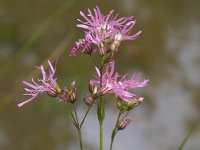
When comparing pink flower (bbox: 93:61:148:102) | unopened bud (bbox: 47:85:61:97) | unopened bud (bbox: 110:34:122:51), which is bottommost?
unopened bud (bbox: 47:85:61:97)

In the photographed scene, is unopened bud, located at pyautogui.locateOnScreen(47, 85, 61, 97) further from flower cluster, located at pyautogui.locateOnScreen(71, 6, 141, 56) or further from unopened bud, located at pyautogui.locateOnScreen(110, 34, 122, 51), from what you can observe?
unopened bud, located at pyautogui.locateOnScreen(110, 34, 122, 51)

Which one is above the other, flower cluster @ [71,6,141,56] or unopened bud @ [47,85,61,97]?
flower cluster @ [71,6,141,56]

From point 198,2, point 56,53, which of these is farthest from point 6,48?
point 198,2

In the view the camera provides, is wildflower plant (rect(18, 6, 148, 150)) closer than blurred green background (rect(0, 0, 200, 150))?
Yes

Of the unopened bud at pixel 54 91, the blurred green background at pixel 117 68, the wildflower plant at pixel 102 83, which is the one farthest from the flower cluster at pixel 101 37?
the blurred green background at pixel 117 68

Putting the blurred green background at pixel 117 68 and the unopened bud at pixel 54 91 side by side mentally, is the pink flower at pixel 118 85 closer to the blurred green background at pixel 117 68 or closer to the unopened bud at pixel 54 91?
the unopened bud at pixel 54 91

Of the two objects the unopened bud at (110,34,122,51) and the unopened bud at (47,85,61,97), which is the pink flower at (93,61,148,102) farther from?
the unopened bud at (47,85,61,97)

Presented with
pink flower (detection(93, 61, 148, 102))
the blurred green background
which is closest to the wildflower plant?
pink flower (detection(93, 61, 148, 102))

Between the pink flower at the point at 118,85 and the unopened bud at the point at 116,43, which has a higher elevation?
the unopened bud at the point at 116,43
